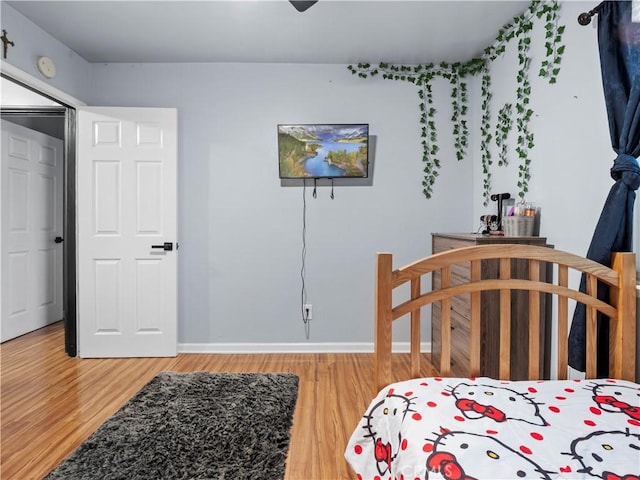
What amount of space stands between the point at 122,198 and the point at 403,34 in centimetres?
270

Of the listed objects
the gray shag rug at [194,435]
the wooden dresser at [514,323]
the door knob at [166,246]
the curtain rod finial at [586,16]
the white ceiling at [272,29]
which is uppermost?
the white ceiling at [272,29]

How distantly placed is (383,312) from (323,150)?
2133mm

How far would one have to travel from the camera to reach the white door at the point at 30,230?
143 inches

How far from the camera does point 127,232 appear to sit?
10.3 feet

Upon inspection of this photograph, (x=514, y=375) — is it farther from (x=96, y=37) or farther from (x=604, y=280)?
(x=96, y=37)

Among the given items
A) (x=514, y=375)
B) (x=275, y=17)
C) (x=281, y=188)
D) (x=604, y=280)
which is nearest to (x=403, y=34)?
(x=275, y=17)

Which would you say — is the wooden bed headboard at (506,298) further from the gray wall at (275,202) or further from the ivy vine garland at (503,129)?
the gray wall at (275,202)

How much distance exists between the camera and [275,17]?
8.33ft

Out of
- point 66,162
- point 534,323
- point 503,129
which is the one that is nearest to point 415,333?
point 534,323

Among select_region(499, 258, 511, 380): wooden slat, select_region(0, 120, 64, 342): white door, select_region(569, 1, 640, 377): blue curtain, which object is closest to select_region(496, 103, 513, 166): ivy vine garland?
select_region(569, 1, 640, 377): blue curtain

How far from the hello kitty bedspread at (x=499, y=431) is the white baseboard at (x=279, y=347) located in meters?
2.09

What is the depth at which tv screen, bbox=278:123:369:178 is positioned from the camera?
3131 millimetres

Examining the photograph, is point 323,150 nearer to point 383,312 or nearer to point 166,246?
point 166,246

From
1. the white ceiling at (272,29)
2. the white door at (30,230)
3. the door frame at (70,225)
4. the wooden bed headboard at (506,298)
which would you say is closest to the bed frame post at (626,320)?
the wooden bed headboard at (506,298)
